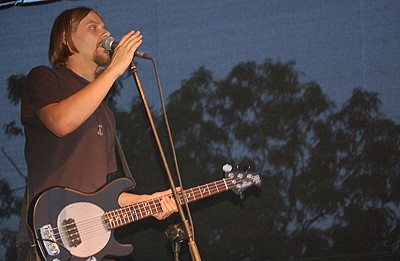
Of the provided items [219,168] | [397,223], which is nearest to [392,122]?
[397,223]

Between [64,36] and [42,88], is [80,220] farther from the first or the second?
[64,36]

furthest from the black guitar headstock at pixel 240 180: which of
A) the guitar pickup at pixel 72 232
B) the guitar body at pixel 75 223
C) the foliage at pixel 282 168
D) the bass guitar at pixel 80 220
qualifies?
the foliage at pixel 282 168

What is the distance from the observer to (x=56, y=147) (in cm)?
225

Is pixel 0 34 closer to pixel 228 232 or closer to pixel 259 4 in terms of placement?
pixel 259 4

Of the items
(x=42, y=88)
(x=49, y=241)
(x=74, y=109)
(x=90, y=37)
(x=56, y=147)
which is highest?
(x=90, y=37)

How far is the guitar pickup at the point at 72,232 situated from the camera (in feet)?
7.25

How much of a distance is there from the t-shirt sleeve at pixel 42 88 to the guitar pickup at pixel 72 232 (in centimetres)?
45

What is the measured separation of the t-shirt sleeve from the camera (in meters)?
2.22

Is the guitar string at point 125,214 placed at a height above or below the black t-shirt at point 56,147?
below

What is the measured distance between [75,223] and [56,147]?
0.30 meters

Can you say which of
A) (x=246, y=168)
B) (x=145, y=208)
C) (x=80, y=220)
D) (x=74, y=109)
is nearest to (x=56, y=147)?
(x=74, y=109)

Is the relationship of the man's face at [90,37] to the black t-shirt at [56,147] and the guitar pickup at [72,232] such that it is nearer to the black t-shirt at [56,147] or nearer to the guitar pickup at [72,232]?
the black t-shirt at [56,147]

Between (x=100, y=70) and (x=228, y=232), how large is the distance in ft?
5.30

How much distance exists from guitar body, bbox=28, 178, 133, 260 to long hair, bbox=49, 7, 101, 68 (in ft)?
2.00
